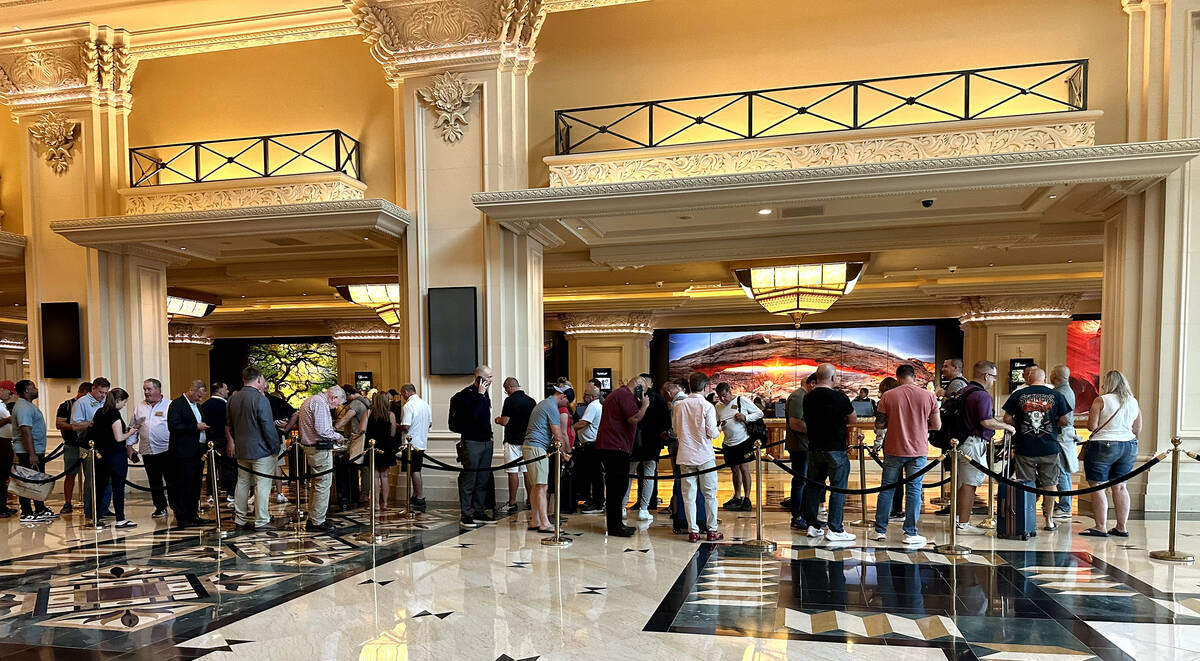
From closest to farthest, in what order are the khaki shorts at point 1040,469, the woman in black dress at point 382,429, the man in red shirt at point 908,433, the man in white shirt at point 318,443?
the man in red shirt at point 908,433, the khaki shorts at point 1040,469, the man in white shirt at point 318,443, the woman in black dress at point 382,429

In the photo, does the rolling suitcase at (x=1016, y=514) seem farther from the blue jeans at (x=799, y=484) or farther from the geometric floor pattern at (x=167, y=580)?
the geometric floor pattern at (x=167, y=580)

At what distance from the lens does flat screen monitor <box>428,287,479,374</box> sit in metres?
9.05

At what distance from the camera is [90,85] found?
1027 centimetres

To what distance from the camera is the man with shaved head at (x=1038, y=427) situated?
6.73 meters

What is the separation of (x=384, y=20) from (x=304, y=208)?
98.0 inches

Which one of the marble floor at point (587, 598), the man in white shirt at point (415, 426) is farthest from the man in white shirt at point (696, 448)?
the man in white shirt at point (415, 426)

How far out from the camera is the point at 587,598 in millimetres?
5023

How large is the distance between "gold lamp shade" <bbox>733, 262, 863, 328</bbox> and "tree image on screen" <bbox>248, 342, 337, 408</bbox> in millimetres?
15935

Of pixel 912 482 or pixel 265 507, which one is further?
pixel 265 507

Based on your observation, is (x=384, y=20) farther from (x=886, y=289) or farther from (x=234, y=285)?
(x=886, y=289)

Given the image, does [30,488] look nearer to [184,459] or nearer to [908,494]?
[184,459]

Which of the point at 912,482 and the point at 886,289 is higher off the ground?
the point at 886,289

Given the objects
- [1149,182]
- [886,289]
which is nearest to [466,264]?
[1149,182]

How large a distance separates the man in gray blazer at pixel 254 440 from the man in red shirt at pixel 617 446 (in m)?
3.33
